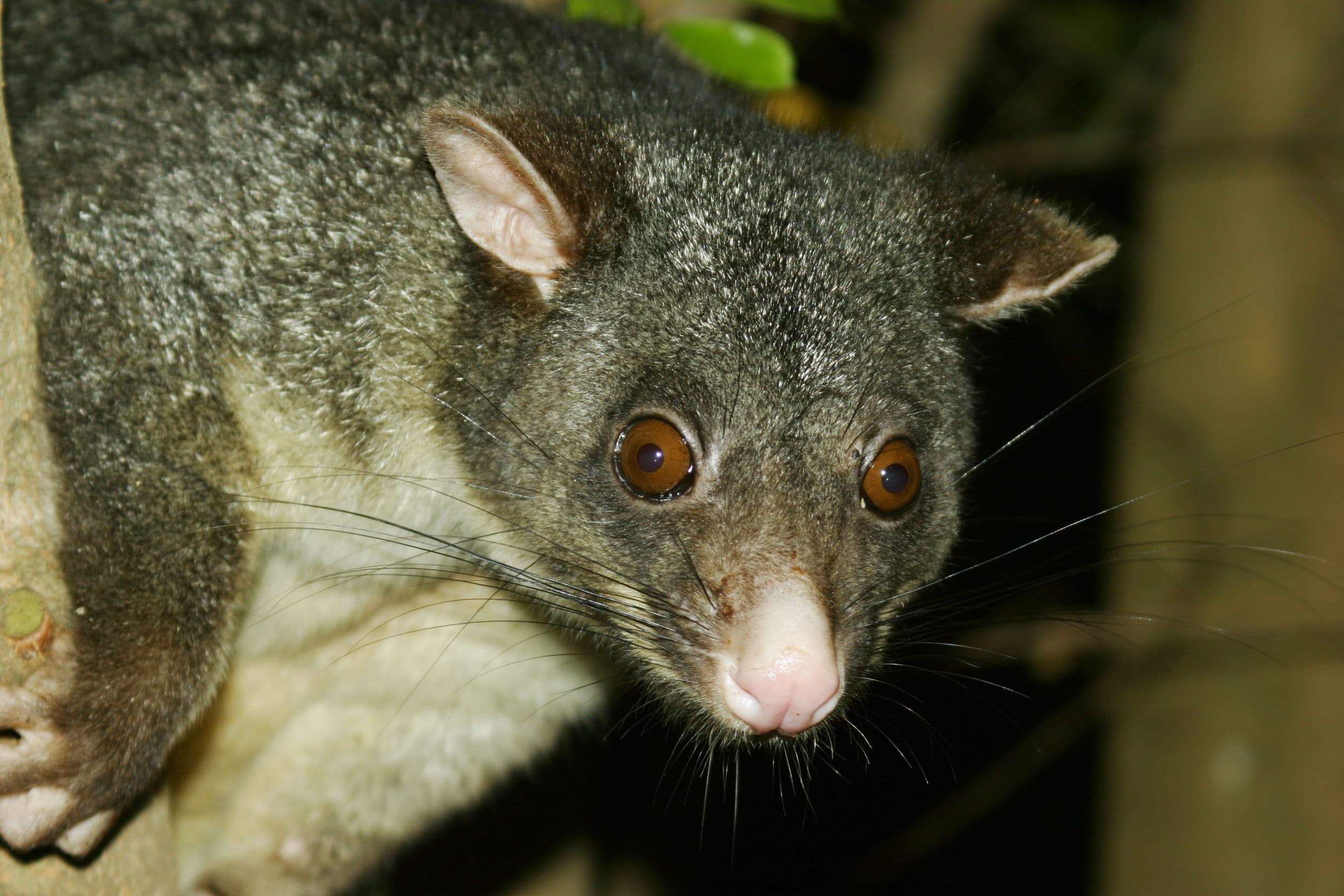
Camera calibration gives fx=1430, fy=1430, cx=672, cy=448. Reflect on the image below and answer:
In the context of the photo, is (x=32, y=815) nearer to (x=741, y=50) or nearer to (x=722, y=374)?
(x=722, y=374)

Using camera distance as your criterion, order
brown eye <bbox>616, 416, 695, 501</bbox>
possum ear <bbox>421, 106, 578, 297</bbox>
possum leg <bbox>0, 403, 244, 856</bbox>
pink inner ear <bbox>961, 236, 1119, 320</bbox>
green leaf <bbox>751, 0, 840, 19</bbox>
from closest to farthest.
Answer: possum leg <bbox>0, 403, 244, 856</bbox>
possum ear <bbox>421, 106, 578, 297</bbox>
brown eye <bbox>616, 416, 695, 501</bbox>
pink inner ear <bbox>961, 236, 1119, 320</bbox>
green leaf <bbox>751, 0, 840, 19</bbox>

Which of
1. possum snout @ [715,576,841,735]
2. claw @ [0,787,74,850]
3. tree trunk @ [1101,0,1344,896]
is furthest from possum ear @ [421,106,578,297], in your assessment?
tree trunk @ [1101,0,1344,896]

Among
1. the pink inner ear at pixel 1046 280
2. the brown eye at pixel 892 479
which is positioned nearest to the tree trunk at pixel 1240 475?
the pink inner ear at pixel 1046 280

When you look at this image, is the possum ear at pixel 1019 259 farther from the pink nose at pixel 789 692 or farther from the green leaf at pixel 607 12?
the green leaf at pixel 607 12

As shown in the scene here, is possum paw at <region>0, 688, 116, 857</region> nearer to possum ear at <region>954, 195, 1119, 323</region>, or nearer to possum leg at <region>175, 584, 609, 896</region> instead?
possum leg at <region>175, 584, 609, 896</region>

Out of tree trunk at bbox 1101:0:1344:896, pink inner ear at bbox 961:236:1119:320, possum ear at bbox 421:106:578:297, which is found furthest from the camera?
tree trunk at bbox 1101:0:1344:896

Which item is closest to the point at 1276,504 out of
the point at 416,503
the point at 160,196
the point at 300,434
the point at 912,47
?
the point at 912,47
